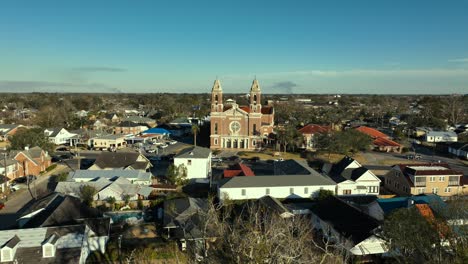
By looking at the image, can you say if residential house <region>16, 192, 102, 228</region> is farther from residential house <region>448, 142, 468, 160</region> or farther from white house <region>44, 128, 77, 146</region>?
residential house <region>448, 142, 468, 160</region>

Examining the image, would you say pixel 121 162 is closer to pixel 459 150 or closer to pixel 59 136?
pixel 59 136

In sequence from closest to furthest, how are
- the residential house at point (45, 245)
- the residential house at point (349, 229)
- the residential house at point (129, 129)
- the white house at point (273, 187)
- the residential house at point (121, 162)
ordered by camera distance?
the residential house at point (45, 245), the residential house at point (349, 229), the white house at point (273, 187), the residential house at point (121, 162), the residential house at point (129, 129)

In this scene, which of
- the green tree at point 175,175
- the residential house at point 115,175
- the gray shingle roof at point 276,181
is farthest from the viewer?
the green tree at point 175,175

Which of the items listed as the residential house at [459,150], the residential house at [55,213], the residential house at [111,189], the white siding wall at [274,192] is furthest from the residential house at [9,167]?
the residential house at [459,150]

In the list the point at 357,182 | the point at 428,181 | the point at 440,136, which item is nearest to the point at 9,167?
the point at 357,182

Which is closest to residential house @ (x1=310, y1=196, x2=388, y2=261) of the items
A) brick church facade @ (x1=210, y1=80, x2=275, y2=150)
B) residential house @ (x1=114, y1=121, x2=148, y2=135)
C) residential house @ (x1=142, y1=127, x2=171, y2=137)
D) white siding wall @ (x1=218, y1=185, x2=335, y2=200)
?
white siding wall @ (x1=218, y1=185, x2=335, y2=200)

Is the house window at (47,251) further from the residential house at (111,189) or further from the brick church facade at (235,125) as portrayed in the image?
the brick church facade at (235,125)
